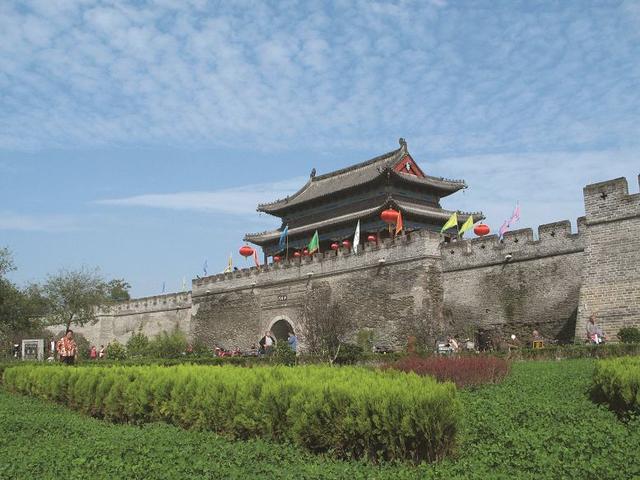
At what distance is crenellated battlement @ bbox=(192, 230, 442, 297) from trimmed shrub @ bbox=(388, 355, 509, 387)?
11.0 meters

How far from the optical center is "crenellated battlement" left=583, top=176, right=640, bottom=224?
16.8 meters

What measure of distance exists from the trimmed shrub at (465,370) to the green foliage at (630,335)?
5279 mm

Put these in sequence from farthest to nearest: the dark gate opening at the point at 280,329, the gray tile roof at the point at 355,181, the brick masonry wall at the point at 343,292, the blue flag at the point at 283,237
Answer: the blue flag at the point at 283,237
the gray tile roof at the point at 355,181
the dark gate opening at the point at 280,329
the brick masonry wall at the point at 343,292

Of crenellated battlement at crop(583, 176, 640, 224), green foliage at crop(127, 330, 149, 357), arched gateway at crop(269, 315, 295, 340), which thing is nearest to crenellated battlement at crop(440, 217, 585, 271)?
crenellated battlement at crop(583, 176, 640, 224)

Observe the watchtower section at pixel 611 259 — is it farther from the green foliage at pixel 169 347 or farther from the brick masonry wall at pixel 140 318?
the brick masonry wall at pixel 140 318

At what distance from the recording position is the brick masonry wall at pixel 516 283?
18.7 m

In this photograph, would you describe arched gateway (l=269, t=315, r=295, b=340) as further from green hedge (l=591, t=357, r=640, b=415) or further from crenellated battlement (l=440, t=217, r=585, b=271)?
green hedge (l=591, t=357, r=640, b=415)

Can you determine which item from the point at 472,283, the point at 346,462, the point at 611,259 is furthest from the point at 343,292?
the point at 346,462

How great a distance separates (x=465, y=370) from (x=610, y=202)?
9025mm

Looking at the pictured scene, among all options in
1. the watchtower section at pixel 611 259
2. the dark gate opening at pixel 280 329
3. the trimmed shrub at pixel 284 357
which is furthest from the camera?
the dark gate opening at pixel 280 329

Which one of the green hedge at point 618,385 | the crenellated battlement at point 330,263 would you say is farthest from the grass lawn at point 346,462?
the crenellated battlement at point 330,263

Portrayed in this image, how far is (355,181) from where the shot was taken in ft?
101

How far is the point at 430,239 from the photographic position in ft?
73.4

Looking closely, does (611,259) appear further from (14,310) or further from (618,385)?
(14,310)
